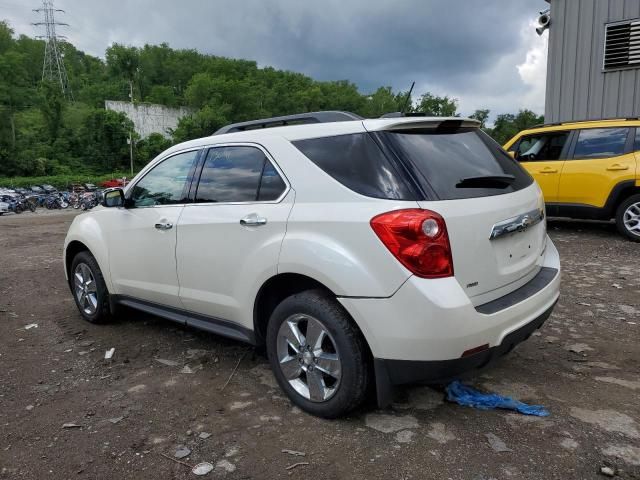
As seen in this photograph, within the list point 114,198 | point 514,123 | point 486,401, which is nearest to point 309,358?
point 486,401

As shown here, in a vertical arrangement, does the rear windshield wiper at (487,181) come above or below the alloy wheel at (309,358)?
above

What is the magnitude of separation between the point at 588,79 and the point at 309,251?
11.8 meters

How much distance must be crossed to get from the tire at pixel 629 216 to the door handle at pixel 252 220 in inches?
265

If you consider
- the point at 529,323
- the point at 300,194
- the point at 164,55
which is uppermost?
the point at 164,55

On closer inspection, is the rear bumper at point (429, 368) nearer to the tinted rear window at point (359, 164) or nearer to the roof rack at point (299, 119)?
the tinted rear window at point (359, 164)

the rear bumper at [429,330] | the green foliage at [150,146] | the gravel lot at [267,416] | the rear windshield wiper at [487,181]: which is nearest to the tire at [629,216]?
the gravel lot at [267,416]

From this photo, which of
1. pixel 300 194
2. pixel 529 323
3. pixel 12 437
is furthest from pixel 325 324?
pixel 12 437

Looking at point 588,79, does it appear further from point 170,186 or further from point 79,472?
point 79,472

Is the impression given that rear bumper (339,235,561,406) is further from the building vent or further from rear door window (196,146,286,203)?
the building vent

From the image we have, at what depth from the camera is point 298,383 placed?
3.01 meters

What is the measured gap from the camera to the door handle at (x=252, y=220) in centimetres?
306

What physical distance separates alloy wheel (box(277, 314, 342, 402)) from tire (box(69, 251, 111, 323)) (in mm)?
2373

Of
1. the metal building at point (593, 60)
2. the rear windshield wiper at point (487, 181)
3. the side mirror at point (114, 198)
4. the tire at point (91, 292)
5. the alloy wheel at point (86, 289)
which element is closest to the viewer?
the rear windshield wiper at point (487, 181)

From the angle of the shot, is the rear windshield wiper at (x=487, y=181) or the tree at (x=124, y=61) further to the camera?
the tree at (x=124, y=61)
